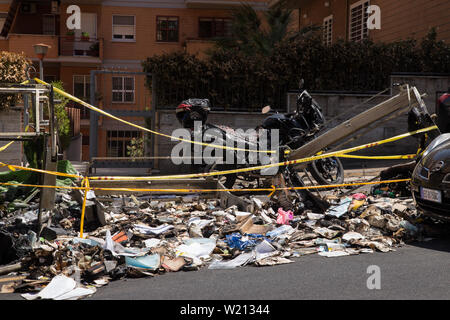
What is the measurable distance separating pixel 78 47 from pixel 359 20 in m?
16.7

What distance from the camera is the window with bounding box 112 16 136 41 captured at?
31.1 metres

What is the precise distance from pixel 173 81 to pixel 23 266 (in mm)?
9466

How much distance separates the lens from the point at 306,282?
5066 mm

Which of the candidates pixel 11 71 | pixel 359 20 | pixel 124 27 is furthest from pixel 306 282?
pixel 124 27

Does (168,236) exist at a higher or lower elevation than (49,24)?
lower

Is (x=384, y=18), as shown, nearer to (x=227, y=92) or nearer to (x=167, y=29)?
(x=227, y=92)

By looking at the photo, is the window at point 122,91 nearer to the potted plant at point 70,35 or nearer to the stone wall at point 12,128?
the potted plant at point 70,35

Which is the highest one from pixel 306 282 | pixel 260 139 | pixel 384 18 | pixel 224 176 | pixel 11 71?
pixel 384 18

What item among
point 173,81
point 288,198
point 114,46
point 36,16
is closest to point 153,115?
point 173,81

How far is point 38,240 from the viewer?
20.7 ft

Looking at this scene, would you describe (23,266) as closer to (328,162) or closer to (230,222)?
(230,222)

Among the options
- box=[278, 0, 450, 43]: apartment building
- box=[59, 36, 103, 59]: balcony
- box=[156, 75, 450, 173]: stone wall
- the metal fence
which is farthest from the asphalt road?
box=[59, 36, 103, 59]: balcony

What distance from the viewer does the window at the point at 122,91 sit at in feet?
97.4

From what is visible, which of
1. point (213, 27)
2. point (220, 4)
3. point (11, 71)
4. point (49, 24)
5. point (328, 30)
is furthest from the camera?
point (49, 24)
